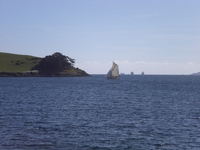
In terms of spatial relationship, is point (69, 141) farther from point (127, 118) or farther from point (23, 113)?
point (23, 113)

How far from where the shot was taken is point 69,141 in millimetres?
33625

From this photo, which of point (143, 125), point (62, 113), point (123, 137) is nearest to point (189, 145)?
point (123, 137)

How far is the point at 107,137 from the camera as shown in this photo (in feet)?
117

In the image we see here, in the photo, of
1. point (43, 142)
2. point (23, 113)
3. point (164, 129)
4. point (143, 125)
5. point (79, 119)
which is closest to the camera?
point (43, 142)

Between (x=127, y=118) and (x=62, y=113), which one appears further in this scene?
(x=62, y=113)

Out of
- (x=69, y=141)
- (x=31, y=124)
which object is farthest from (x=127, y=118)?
(x=69, y=141)

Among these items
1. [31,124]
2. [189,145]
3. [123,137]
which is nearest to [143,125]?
[123,137]

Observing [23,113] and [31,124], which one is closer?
[31,124]

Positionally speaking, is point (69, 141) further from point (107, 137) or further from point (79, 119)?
point (79, 119)

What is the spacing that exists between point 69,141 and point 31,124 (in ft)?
35.8

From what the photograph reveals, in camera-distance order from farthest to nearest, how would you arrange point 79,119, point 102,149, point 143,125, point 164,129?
point 79,119, point 143,125, point 164,129, point 102,149

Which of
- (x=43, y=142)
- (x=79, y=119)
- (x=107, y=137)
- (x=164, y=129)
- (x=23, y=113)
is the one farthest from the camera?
(x=23, y=113)

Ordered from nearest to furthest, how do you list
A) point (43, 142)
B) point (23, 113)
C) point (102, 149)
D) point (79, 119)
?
point (102, 149) < point (43, 142) < point (79, 119) < point (23, 113)

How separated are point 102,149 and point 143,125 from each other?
43.5ft
